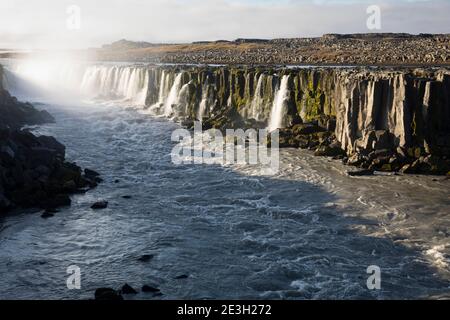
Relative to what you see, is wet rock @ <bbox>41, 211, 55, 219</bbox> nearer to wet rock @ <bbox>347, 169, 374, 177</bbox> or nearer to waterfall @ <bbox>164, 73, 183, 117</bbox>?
wet rock @ <bbox>347, 169, 374, 177</bbox>

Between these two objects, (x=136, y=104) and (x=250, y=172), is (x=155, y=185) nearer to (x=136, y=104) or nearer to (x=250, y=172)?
(x=250, y=172)

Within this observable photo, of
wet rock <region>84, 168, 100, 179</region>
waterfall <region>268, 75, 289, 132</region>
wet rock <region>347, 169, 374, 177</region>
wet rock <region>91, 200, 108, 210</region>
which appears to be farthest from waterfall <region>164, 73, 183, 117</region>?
wet rock <region>91, 200, 108, 210</region>

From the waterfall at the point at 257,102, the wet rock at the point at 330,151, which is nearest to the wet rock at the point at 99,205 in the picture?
the wet rock at the point at 330,151

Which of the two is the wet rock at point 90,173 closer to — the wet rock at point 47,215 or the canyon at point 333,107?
the wet rock at point 47,215

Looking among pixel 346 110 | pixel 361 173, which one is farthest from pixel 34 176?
pixel 346 110

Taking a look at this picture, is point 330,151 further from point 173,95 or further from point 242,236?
point 173,95
